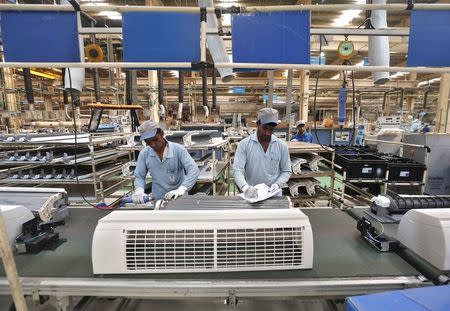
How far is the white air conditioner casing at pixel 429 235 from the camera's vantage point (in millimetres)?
1034

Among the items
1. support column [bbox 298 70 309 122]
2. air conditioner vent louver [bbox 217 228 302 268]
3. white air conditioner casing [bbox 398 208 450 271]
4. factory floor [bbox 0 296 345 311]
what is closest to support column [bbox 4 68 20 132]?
factory floor [bbox 0 296 345 311]

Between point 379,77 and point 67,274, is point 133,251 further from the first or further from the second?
point 379,77

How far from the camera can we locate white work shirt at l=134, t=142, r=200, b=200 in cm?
222

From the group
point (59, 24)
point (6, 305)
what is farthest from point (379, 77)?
point (6, 305)

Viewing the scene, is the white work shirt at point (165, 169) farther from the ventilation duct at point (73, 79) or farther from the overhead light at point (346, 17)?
the overhead light at point (346, 17)

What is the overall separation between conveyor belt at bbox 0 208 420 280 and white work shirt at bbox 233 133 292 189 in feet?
2.46

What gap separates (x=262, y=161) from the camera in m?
2.20

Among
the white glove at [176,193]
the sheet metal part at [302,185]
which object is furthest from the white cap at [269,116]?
the sheet metal part at [302,185]

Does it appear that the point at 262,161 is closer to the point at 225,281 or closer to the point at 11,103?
the point at 225,281

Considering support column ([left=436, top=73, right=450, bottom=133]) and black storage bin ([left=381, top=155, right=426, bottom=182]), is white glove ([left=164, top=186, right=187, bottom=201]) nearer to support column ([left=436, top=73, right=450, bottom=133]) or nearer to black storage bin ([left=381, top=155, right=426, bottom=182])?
Answer: black storage bin ([left=381, top=155, right=426, bottom=182])

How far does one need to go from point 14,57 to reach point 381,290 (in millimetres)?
2422

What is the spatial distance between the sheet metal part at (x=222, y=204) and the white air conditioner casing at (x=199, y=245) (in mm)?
234

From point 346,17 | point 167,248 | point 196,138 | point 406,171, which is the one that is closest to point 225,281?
point 167,248

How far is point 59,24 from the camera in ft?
4.67
